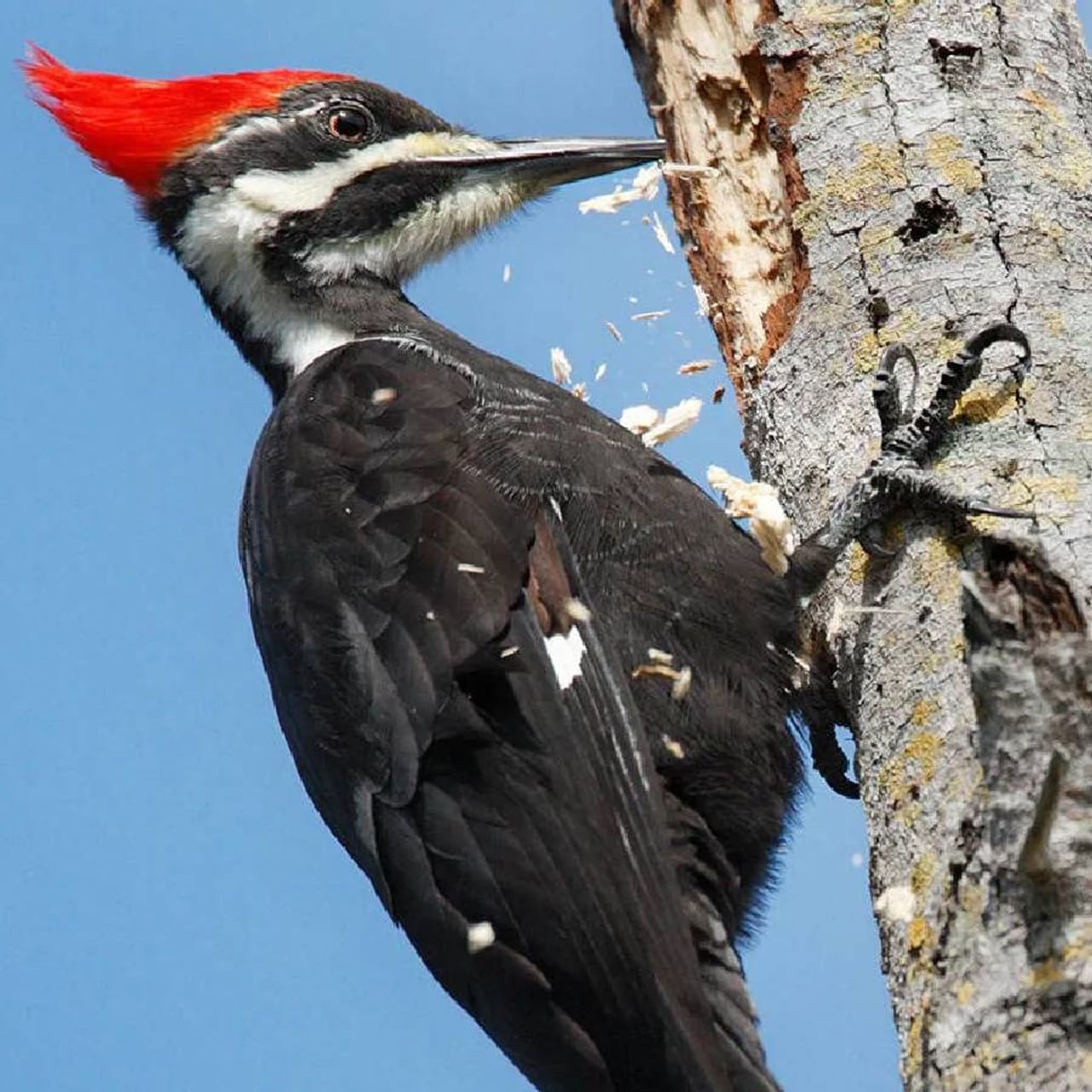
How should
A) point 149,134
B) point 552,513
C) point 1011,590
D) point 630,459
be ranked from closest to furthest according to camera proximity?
1. point 1011,590
2. point 552,513
3. point 630,459
4. point 149,134

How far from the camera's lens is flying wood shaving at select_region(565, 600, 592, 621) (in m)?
2.80

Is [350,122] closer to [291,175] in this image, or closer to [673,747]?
[291,175]

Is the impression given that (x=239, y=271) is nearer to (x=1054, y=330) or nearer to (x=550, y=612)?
(x=550, y=612)

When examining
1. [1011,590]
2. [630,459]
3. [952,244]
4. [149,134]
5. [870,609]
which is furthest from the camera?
[149,134]

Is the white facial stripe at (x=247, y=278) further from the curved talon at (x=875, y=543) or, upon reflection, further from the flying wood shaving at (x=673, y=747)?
the curved talon at (x=875, y=543)

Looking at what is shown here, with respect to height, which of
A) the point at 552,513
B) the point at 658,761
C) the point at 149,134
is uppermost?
the point at 149,134

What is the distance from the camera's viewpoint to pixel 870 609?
2484mm

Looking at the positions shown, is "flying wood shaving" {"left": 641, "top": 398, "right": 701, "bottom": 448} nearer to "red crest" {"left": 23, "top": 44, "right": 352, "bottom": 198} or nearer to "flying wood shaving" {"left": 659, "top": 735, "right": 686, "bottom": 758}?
"flying wood shaving" {"left": 659, "top": 735, "right": 686, "bottom": 758}

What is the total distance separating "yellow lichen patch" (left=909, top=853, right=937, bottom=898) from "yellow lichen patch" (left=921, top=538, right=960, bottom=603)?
15.7 inches

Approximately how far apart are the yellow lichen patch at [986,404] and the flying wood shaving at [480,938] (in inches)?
39.7

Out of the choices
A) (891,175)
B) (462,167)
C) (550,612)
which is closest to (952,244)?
(891,175)

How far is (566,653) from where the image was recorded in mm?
2764

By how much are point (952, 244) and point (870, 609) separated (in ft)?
2.06

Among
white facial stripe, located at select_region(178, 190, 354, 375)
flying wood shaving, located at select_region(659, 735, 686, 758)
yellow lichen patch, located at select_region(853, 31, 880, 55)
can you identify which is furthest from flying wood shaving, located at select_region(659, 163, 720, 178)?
flying wood shaving, located at select_region(659, 735, 686, 758)
